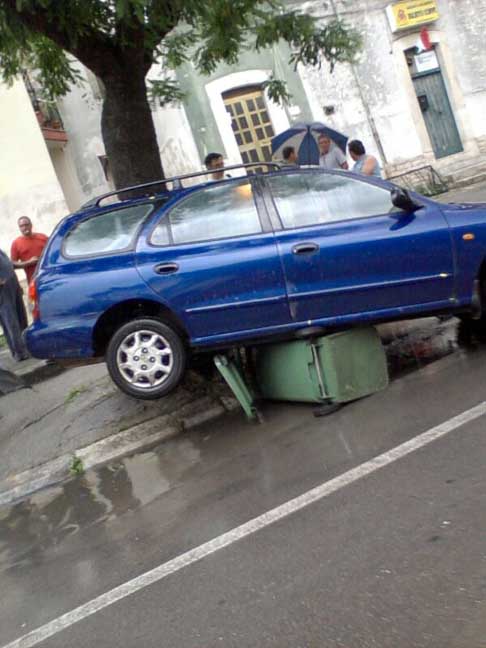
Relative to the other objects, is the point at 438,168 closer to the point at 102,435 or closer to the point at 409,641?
the point at 102,435

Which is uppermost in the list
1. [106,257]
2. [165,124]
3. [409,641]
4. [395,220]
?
[165,124]

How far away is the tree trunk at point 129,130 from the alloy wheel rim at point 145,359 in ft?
7.04

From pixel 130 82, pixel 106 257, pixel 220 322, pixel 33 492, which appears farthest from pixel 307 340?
pixel 130 82

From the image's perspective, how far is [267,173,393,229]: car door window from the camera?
20.3 ft

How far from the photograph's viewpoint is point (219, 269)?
20.0 feet

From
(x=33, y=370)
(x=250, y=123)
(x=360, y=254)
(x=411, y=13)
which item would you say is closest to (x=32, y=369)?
(x=33, y=370)

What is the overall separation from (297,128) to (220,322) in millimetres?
6262

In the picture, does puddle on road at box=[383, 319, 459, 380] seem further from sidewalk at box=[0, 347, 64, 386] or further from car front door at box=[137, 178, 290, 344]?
sidewalk at box=[0, 347, 64, 386]

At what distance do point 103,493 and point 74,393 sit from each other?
2409 millimetres

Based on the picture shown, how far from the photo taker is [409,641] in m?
2.88

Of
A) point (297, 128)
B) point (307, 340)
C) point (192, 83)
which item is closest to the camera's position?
point (307, 340)

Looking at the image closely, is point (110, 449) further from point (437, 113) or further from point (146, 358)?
point (437, 113)

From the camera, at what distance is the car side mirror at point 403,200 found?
5.95 meters

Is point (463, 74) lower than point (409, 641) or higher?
higher
